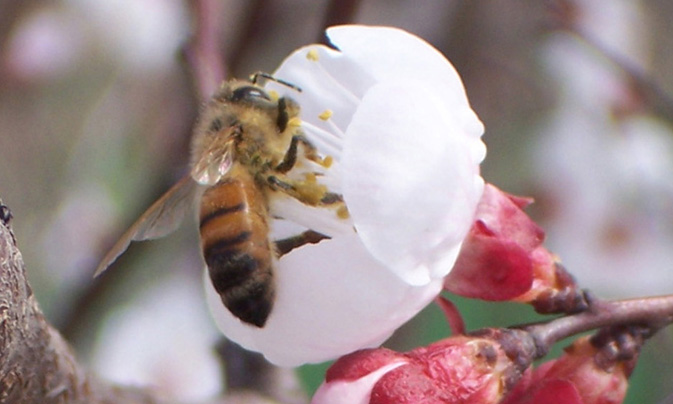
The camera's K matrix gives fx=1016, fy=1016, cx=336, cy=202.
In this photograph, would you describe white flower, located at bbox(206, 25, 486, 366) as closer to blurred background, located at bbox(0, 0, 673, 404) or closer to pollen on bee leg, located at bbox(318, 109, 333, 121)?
pollen on bee leg, located at bbox(318, 109, 333, 121)

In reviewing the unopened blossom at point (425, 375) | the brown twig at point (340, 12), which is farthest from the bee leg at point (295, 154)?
the brown twig at point (340, 12)

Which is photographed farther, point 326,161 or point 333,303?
point 326,161

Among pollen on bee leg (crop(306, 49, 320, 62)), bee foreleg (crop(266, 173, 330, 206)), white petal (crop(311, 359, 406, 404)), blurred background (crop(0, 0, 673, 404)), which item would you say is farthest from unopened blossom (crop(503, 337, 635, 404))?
blurred background (crop(0, 0, 673, 404))

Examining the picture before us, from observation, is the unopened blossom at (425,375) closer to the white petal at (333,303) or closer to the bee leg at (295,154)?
the white petal at (333,303)

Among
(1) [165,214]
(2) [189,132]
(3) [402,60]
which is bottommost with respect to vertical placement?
(2) [189,132]

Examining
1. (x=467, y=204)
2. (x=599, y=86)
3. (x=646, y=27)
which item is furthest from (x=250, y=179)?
(x=646, y=27)

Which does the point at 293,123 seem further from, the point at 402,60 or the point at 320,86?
the point at 402,60

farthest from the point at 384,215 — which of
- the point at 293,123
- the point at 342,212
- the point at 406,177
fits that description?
the point at 293,123
